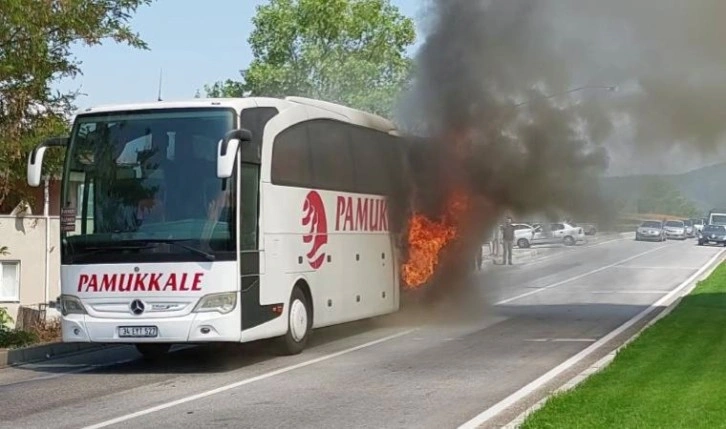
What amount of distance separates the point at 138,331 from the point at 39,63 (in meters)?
5.76

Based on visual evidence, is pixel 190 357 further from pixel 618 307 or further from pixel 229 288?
pixel 618 307

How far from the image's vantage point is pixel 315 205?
16438 millimetres

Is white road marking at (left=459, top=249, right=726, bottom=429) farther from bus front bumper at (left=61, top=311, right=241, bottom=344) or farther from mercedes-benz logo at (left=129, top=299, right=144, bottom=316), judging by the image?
mercedes-benz logo at (left=129, top=299, right=144, bottom=316)

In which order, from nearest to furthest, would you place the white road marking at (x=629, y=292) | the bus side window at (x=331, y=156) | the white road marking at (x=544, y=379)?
the white road marking at (x=544, y=379)
the bus side window at (x=331, y=156)
the white road marking at (x=629, y=292)

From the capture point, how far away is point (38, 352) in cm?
1688

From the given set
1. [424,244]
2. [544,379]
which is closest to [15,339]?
[424,244]

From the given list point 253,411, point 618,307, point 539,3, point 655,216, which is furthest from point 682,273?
point 655,216

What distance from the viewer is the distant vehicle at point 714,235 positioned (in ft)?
236

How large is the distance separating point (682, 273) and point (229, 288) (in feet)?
90.2

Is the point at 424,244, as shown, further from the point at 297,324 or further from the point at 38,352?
the point at 38,352

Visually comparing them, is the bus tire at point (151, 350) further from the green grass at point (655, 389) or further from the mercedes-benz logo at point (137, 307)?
the green grass at point (655, 389)

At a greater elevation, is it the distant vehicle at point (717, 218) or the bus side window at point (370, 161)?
the bus side window at point (370, 161)

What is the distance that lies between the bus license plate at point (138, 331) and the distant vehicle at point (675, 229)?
71115 millimetres

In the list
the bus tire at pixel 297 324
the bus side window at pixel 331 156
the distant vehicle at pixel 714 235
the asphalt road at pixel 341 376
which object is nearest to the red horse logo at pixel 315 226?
the bus side window at pixel 331 156
